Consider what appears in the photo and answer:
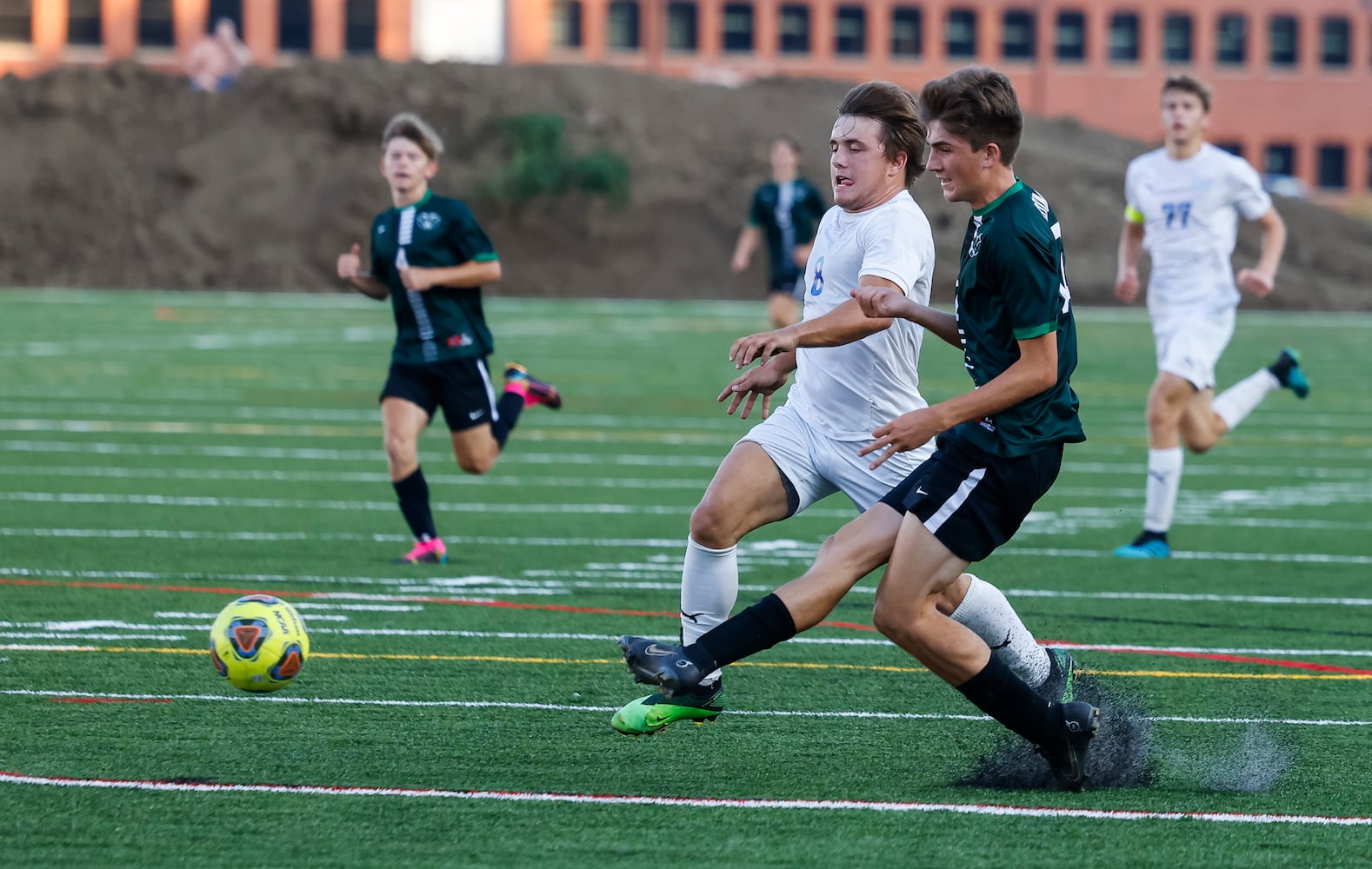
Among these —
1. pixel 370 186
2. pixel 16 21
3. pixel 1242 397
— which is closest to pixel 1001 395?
pixel 1242 397

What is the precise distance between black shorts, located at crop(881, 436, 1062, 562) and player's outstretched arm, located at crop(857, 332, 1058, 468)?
0.61 feet

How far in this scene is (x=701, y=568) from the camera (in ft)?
20.6

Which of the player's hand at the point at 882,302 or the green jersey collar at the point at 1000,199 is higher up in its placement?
the green jersey collar at the point at 1000,199

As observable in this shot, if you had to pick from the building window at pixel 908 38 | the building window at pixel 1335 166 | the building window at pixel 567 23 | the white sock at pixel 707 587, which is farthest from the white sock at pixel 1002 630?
the building window at pixel 1335 166

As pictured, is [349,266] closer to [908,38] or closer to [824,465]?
[824,465]

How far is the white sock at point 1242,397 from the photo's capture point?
12.0 m

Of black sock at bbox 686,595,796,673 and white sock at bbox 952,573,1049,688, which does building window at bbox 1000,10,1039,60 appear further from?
black sock at bbox 686,595,796,673

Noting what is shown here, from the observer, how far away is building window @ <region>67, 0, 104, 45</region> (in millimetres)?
68250

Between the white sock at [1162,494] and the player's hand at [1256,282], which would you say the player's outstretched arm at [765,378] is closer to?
the white sock at [1162,494]

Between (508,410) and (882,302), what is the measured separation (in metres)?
6.12

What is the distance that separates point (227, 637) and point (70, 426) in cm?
1141

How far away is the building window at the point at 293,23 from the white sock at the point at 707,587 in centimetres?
6631

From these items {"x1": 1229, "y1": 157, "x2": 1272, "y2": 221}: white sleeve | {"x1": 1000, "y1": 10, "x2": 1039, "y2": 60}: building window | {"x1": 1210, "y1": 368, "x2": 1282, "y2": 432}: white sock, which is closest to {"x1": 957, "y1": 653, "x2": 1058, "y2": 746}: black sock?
{"x1": 1229, "y1": 157, "x2": 1272, "y2": 221}: white sleeve

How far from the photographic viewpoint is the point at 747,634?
5.62 m
